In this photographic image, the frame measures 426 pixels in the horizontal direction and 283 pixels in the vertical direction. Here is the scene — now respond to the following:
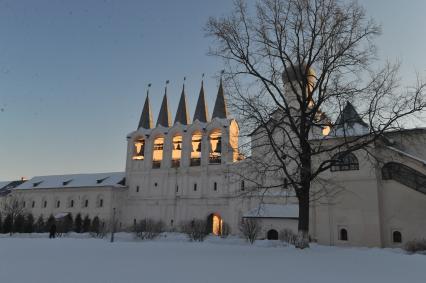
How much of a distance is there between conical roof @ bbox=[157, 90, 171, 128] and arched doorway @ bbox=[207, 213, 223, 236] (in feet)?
54.9

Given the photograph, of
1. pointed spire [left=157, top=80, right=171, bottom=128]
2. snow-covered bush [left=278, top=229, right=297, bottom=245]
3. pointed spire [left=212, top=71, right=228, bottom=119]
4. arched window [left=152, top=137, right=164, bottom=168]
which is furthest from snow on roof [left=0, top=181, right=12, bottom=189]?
snow-covered bush [left=278, top=229, right=297, bottom=245]

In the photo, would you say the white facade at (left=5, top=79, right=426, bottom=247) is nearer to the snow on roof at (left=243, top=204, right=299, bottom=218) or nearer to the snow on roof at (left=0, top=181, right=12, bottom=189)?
the snow on roof at (left=243, top=204, right=299, bottom=218)

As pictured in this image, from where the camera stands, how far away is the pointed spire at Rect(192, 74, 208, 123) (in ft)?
187

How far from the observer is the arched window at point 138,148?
2368 inches

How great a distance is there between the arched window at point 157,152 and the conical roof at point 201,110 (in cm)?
703

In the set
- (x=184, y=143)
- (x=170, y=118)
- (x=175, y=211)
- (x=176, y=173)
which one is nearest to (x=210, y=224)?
(x=175, y=211)

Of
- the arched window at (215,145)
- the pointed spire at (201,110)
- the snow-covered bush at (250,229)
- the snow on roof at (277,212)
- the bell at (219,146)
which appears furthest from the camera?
the pointed spire at (201,110)

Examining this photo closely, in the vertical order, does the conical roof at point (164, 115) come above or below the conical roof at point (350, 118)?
above

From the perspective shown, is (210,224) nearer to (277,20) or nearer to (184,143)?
(184,143)

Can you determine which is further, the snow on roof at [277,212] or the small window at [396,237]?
the snow on roof at [277,212]

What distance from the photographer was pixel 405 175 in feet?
82.1

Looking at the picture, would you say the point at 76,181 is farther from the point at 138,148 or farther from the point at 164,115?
the point at 164,115

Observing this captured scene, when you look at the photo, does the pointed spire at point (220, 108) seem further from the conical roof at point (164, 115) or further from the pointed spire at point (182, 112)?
the conical roof at point (164, 115)

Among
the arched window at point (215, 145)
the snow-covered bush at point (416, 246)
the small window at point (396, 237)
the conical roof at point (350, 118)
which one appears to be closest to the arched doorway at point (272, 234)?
the small window at point (396, 237)
